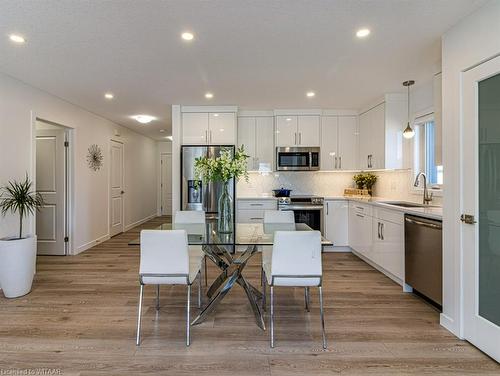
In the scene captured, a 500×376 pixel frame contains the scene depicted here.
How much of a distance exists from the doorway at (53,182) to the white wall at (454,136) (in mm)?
5244

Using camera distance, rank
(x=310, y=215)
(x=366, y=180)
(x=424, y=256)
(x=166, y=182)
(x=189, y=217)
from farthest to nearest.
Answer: (x=166, y=182) < (x=366, y=180) < (x=310, y=215) < (x=189, y=217) < (x=424, y=256)

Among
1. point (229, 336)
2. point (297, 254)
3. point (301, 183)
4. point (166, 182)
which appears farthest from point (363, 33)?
point (166, 182)

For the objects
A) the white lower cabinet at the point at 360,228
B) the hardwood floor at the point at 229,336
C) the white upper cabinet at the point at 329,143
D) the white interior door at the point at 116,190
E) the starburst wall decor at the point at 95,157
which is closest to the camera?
the hardwood floor at the point at 229,336

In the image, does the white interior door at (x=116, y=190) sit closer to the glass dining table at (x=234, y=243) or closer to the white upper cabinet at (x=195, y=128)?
the white upper cabinet at (x=195, y=128)

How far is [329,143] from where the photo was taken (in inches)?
215

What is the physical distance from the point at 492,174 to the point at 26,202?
4.45 m

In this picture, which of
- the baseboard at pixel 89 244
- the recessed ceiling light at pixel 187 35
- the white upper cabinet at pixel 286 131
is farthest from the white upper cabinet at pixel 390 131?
the baseboard at pixel 89 244

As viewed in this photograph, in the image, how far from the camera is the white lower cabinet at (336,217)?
16.7 feet

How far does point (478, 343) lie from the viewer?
7.38 feet

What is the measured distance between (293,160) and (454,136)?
302cm

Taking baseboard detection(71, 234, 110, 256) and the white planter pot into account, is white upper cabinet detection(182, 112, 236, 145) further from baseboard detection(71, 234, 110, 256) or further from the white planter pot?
the white planter pot

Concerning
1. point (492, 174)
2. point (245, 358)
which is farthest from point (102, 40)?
point (492, 174)

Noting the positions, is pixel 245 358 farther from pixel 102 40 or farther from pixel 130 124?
pixel 130 124

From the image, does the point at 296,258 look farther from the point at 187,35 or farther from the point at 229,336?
the point at 187,35
